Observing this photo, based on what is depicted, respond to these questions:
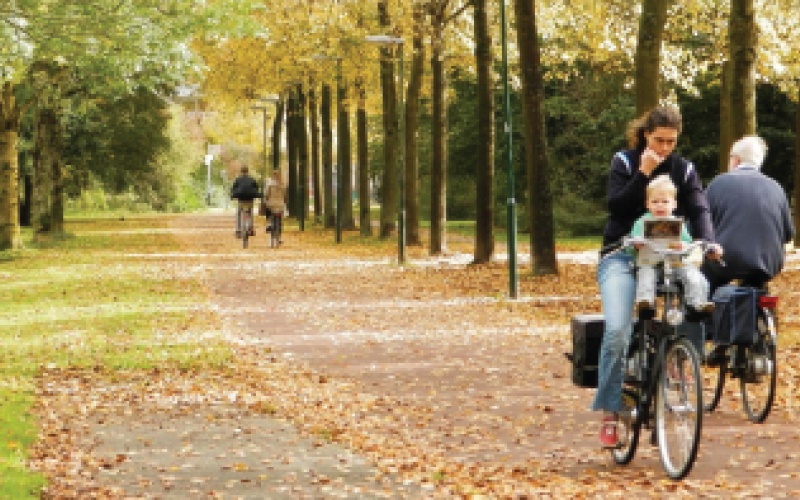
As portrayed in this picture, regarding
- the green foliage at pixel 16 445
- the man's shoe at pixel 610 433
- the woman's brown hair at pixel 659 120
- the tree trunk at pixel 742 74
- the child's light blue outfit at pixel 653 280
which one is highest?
the tree trunk at pixel 742 74

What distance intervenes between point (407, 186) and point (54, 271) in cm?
1070

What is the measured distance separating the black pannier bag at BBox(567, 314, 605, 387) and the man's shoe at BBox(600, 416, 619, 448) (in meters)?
0.31

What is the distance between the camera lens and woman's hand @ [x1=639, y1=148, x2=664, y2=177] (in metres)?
8.10

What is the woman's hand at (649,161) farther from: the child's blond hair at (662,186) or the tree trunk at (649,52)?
the tree trunk at (649,52)

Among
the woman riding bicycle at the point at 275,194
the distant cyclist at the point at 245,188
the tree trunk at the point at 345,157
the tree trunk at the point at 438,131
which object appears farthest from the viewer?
the tree trunk at the point at 345,157

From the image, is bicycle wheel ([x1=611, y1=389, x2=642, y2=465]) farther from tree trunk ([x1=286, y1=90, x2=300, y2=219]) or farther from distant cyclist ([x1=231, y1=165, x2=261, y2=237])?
tree trunk ([x1=286, y1=90, x2=300, y2=219])

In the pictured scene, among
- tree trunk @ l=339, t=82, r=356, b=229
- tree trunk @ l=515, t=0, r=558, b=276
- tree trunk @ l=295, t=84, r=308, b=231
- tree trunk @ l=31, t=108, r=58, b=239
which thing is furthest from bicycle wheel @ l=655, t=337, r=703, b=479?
tree trunk @ l=295, t=84, r=308, b=231

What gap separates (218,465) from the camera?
28.7 feet

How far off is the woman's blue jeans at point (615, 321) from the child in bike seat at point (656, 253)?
0.37 ft

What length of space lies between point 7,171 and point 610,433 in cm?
2971

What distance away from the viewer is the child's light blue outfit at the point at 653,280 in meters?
8.01

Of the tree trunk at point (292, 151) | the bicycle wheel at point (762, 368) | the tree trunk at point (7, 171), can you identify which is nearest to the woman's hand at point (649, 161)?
the bicycle wheel at point (762, 368)

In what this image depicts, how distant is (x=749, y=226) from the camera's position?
9.98 m

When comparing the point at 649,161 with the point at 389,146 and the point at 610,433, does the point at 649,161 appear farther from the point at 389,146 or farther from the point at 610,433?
the point at 389,146
